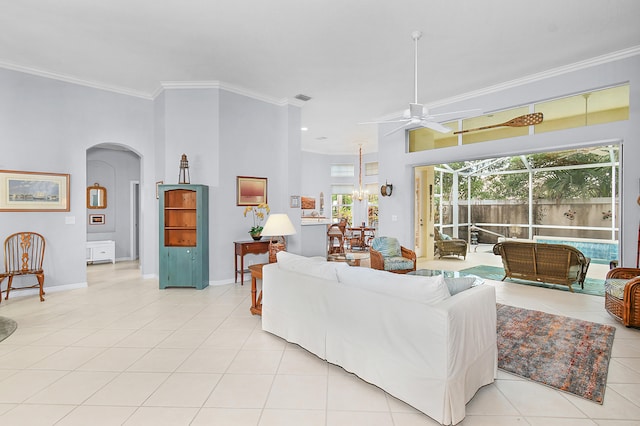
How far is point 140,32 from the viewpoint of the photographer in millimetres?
3961

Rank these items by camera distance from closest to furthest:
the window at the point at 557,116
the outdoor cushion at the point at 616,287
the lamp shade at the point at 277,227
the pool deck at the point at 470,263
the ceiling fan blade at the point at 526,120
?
the outdoor cushion at the point at 616,287
the lamp shade at the point at 277,227
the window at the point at 557,116
the ceiling fan blade at the point at 526,120
the pool deck at the point at 470,263

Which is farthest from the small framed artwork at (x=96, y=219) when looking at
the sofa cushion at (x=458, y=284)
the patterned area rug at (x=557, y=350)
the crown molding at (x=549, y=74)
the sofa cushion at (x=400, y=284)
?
the patterned area rug at (x=557, y=350)

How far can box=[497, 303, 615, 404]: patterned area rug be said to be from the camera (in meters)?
2.48

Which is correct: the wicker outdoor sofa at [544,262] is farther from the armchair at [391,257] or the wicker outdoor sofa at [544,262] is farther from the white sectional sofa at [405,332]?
the white sectional sofa at [405,332]

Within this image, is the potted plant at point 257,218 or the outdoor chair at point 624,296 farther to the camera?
the potted plant at point 257,218

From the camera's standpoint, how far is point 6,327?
140 inches

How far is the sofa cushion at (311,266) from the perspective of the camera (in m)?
2.76

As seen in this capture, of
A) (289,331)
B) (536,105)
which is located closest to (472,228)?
(536,105)

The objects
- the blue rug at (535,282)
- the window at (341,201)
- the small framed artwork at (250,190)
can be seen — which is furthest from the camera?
the window at (341,201)

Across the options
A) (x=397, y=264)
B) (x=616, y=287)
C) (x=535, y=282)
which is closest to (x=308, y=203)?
(x=397, y=264)

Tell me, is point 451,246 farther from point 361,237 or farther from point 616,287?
point 616,287

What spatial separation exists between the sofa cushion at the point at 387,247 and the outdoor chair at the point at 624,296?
2814 mm

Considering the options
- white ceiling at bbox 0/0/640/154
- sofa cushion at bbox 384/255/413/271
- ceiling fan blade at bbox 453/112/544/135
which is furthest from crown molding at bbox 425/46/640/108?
sofa cushion at bbox 384/255/413/271

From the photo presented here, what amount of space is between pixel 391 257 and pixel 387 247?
19 centimetres
